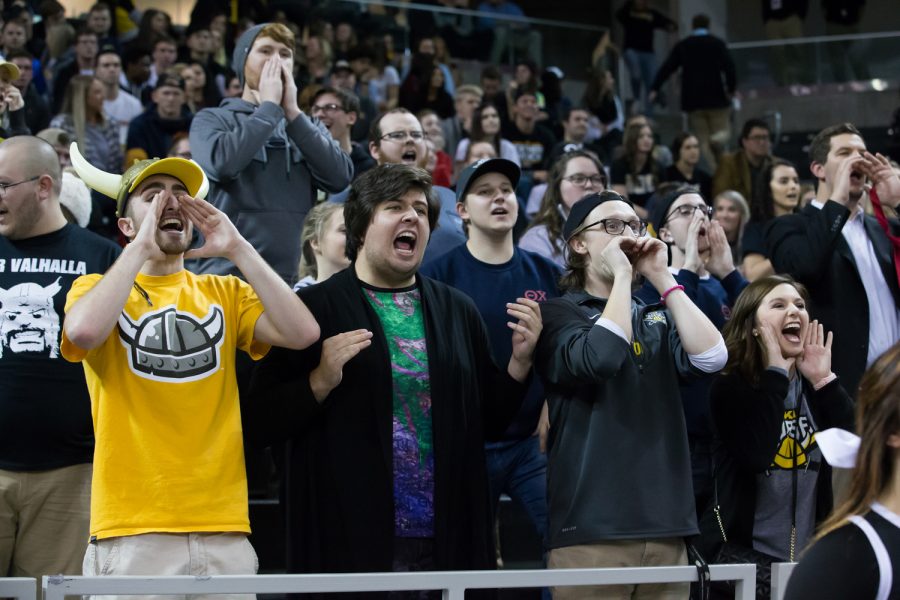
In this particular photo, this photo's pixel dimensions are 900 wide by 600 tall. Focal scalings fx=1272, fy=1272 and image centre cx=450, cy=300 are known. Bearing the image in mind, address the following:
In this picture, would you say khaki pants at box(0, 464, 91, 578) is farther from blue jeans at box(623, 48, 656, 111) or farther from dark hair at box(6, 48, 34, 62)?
blue jeans at box(623, 48, 656, 111)

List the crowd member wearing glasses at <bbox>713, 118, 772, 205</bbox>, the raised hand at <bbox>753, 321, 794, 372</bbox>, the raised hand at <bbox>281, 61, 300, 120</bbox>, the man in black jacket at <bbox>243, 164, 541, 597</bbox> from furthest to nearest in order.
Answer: the crowd member wearing glasses at <bbox>713, 118, 772, 205</bbox> < the raised hand at <bbox>281, 61, 300, 120</bbox> < the raised hand at <bbox>753, 321, 794, 372</bbox> < the man in black jacket at <bbox>243, 164, 541, 597</bbox>

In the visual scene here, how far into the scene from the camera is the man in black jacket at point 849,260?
5.39m

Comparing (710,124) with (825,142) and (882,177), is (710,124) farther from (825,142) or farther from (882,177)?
(882,177)

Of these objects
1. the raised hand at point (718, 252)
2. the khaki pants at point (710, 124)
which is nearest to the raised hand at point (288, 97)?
the raised hand at point (718, 252)

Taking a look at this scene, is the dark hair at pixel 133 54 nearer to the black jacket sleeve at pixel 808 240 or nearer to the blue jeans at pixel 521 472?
the black jacket sleeve at pixel 808 240

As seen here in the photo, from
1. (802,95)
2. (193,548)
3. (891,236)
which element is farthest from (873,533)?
(802,95)

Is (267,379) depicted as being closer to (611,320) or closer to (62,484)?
(62,484)

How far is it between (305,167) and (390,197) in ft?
4.86

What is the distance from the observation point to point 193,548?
11.7ft

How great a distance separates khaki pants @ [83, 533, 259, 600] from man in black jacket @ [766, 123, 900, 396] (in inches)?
114

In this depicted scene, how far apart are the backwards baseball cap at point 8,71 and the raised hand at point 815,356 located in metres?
3.32

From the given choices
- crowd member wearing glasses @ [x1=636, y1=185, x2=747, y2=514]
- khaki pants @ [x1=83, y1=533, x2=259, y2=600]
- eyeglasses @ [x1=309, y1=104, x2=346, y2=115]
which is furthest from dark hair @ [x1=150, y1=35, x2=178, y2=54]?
khaki pants @ [x1=83, y1=533, x2=259, y2=600]

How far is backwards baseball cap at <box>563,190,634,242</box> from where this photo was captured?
4.37 meters

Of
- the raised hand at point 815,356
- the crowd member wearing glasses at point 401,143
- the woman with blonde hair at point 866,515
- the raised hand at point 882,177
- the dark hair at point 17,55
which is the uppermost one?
the dark hair at point 17,55
